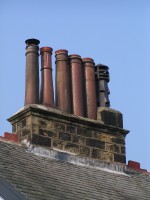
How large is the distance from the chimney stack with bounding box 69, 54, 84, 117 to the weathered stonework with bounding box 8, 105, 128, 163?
0.25 meters

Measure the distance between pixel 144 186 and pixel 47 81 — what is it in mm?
2165

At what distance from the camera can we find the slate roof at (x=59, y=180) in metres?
6.92

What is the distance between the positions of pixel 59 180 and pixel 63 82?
7.06 feet

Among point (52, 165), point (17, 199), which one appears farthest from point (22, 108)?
point (17, 199)

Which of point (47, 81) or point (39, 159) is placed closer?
point (39, 159)

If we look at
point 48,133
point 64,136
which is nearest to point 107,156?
point 64,136

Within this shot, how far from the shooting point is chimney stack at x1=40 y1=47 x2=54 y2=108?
9148 mm

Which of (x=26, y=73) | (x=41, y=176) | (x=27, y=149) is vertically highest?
(x=26, y=73)

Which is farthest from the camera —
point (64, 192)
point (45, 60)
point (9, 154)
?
point (45, 60)

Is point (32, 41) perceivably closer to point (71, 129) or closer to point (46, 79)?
point (46, 79)

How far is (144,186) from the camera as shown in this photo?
9.06m

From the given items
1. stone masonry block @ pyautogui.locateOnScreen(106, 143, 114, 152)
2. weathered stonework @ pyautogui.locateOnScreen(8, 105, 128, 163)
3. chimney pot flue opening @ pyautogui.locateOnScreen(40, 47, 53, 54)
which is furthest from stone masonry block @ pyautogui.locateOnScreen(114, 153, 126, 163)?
chimney pot flue opening @ pyautogui.locateOnScreen(40, 47, 53, 54)

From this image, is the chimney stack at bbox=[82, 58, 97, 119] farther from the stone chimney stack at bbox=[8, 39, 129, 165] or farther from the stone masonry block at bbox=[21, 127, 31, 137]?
the stone masonry block at bbox=[21, 127, 31, 137]

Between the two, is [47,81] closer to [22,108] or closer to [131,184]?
[22,108]
